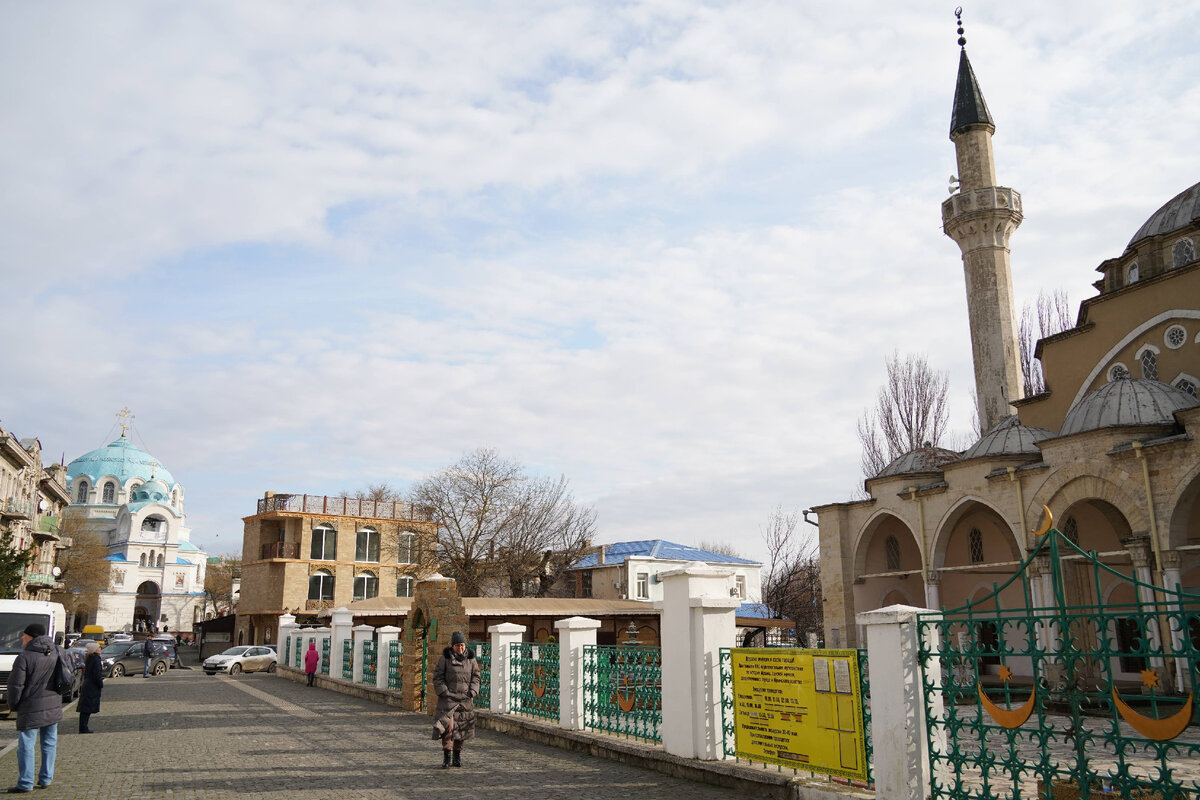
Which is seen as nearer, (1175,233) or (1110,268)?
(1175,233)

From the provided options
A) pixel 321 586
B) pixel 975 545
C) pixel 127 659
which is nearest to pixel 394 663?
pixel 127 659

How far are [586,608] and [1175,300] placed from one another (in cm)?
1761

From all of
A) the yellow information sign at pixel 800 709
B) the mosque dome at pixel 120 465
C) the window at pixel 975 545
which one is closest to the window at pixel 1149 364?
the window at pixel 975 545

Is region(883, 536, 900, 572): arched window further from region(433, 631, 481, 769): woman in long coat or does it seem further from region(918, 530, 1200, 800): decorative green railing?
region(433, 631, 481, 769): woman in long coat

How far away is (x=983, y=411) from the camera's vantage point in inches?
998

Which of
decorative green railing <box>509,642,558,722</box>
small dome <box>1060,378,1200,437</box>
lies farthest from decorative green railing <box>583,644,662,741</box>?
small dome <box>1060,378,1200,437</box>

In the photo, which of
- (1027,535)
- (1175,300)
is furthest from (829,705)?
(1175,300)

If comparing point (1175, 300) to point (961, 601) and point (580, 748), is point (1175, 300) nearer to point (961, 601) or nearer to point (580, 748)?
point (961, 601)

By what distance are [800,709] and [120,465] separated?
254ft

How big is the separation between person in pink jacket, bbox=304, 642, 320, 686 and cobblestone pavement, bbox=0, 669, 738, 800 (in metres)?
6.80

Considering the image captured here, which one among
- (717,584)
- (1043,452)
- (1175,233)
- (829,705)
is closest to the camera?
(829,705)

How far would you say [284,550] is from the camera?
42.3m

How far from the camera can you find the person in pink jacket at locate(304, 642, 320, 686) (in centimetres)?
2261

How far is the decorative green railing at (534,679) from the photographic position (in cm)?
1186
